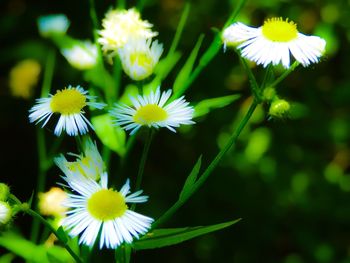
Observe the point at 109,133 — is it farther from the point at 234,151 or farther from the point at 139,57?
the point at 234,151

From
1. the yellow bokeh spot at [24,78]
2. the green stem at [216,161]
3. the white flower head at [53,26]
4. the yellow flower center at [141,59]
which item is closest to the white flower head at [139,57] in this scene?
the yellow flower center at [141,59]

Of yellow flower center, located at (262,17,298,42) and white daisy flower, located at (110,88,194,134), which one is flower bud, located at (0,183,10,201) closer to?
white daisy flower, located at (110,88,194,134)

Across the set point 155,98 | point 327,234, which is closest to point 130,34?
point 155,98

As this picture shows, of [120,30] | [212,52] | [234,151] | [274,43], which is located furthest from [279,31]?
[234,151]

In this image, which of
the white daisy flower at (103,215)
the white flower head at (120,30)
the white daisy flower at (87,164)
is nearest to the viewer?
the white daisy flower at (103,215)

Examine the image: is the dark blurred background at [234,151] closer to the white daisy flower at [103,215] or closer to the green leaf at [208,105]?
the green leaf at [208,105]

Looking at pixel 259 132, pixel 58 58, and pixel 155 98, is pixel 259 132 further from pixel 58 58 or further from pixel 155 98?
pixel 155 98
